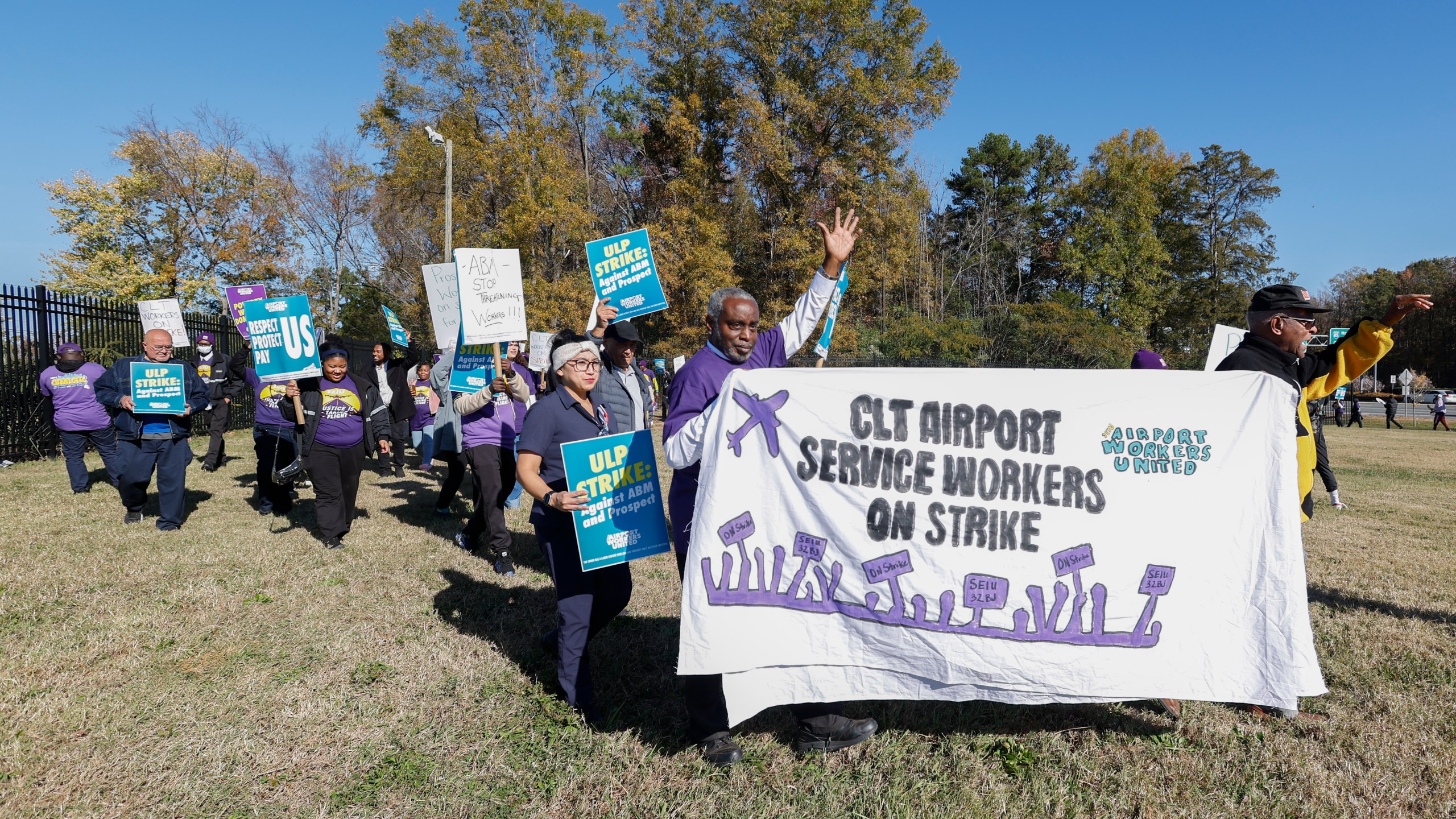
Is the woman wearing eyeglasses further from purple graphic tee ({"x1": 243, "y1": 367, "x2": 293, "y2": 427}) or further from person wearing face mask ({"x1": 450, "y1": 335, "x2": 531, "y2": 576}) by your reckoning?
purple graphic tee ({"x1": 243, "y1": 367, "x2": 293, "y2": 427})

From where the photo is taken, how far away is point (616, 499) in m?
3.82

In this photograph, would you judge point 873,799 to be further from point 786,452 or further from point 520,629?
point 520,629

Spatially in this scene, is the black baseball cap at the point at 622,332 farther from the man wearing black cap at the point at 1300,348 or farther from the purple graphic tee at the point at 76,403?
the purple graphic tee at the point at 76,403

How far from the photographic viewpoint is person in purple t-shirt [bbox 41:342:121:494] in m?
9.80

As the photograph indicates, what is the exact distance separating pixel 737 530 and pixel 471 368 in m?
4.63

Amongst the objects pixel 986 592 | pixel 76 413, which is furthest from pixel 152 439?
pixel 986 592

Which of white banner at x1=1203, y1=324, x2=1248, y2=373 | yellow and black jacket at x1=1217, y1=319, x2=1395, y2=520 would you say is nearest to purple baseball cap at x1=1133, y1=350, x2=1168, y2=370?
white banner at x1=1203, y1=324, x2=1248, y2=373

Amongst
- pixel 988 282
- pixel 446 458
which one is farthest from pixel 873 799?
pixel 988 282

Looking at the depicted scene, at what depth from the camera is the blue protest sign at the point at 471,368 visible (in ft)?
22.9

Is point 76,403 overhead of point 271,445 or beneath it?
overhead

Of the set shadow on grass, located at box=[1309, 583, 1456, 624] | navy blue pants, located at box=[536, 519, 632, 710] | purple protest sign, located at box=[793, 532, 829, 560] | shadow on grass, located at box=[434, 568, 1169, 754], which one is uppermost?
purple protest sign, located at box=[793, 532, 829, 560]

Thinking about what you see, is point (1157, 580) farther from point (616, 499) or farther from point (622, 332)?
point (622, 332)

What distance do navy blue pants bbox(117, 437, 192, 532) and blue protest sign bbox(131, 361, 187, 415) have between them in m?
0.39

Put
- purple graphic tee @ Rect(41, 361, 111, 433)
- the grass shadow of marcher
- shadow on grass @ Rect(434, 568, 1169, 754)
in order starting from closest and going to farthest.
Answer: shadow on grass @ Rect(434, 568, 1169, 754) < the grass shadow of marcher < purple graphic tee @ Rect(41, 361, 111, 433)
